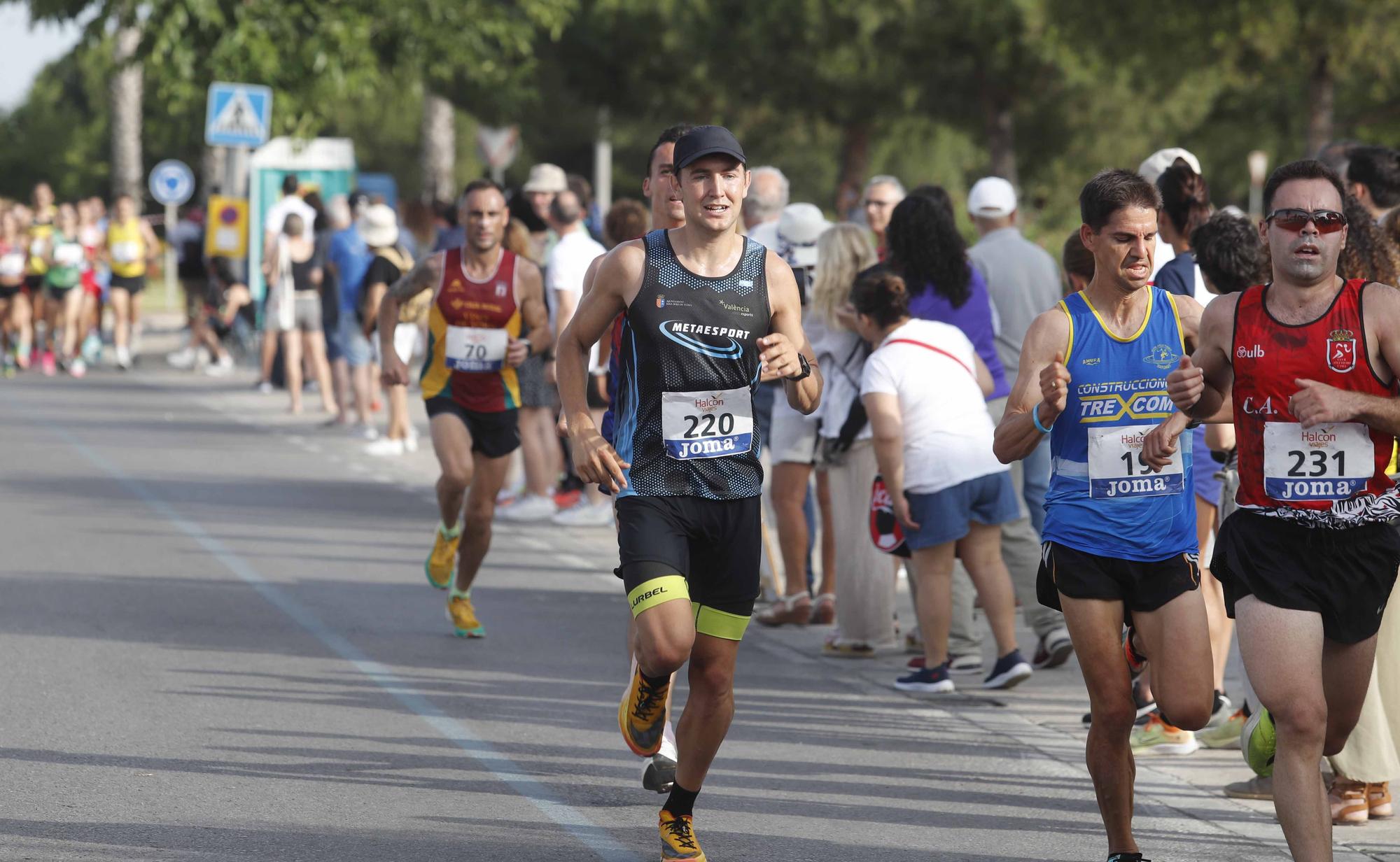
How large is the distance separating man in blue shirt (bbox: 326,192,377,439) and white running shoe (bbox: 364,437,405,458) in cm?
50

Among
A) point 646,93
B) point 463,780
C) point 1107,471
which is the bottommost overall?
point 463,780

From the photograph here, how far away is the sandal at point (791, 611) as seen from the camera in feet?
33.0

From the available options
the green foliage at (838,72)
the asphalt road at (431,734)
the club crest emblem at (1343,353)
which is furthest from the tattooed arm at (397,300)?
the green foliage at (838,72)

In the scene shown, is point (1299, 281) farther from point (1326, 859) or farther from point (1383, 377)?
point (1326, 859)

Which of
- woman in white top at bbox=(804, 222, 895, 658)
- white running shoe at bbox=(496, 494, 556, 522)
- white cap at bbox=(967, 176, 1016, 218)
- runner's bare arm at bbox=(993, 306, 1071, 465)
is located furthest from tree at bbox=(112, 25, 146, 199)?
runner's bare arm at bbox=(993, 306, 1071, 465)

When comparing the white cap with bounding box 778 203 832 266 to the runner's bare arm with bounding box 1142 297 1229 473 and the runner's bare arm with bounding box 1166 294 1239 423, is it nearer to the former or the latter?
the runner's bare arm with bounding box 1142 297 1229 473

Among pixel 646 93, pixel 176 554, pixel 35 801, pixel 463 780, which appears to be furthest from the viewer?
pixel 646 93

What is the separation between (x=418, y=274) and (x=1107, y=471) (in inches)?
188

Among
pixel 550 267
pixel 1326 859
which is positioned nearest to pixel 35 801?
pixel 1326 859

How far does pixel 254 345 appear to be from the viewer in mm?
27094

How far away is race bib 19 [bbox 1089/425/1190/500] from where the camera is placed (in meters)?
5.48

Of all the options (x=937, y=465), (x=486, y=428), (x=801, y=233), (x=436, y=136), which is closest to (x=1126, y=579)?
(x=937, y=465)

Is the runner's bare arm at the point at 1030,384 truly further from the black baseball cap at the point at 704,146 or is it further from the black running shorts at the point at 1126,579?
the black baseball cap at the point at 704,146

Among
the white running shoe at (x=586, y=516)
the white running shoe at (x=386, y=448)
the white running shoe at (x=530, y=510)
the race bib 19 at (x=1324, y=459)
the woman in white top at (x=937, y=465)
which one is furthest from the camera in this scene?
the white running shoe at (x=386, y=448)
